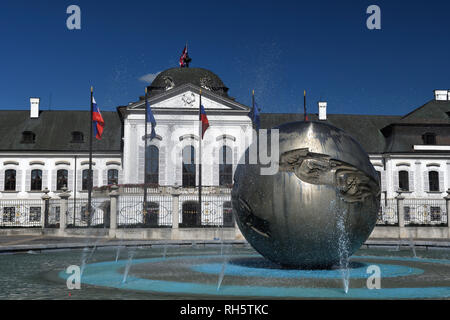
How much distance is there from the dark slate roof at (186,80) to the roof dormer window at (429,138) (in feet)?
58.0

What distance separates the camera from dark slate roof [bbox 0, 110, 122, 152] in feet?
140

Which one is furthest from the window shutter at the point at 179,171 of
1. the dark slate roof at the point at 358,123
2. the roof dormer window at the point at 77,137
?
the roof dormer window at the point at 77,137

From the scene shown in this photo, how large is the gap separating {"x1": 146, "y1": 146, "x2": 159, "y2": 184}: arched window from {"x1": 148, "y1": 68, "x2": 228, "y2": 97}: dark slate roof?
4.90m

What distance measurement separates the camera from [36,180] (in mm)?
42406

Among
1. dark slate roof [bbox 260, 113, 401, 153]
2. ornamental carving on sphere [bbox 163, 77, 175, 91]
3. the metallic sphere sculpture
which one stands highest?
ornamental carving on sphere [bbox 163, 77, 175, 91]

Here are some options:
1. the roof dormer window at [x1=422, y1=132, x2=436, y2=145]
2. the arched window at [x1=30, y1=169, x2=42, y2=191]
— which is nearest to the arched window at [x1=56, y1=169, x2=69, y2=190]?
the arched window at [x1=30, y1=169, x2=42, y2=191]

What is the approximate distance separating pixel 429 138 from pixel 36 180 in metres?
34.0

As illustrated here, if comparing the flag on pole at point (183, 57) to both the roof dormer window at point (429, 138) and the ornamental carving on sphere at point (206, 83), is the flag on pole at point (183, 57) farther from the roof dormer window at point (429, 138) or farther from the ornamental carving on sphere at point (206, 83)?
the roof dormer window at point (429, 138)

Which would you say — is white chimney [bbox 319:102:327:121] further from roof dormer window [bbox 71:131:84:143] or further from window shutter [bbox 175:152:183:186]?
roof dormer window [bbox 71:131:84:143]

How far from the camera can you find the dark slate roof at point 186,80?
43.0m

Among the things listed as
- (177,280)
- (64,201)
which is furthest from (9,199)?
(177,280)

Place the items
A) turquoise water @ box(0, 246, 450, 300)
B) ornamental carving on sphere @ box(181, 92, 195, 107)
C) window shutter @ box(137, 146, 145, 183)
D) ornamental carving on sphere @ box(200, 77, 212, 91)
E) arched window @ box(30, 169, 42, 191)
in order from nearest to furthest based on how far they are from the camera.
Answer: turquoise water @ box(0, 246, 450, 300)
window shutter @ box(137, 146, 145, 183)
ornamental carving on sphere @ box(181, 92, 195, 107)
arched window @ box(30, 169, 42, 191)
ornamental carving on sphere @ box(200, 77, 212, 91)
